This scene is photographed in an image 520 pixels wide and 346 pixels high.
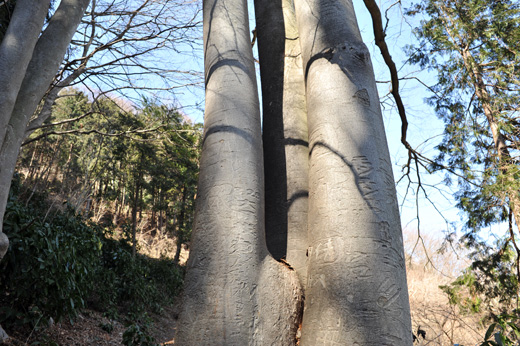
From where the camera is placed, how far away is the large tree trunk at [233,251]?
4.38 ft

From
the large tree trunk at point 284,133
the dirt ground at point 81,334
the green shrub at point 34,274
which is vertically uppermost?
the large tree trunk at point 284,133

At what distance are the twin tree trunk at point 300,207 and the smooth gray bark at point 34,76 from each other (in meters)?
0.88

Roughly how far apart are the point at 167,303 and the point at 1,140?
29.6 ft

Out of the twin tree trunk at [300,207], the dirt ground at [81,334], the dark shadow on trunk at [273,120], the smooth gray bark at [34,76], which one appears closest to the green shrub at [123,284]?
the dirt ground at [81,334]

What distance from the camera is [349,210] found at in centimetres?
145

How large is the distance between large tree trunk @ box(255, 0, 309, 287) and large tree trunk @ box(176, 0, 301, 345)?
274 mm

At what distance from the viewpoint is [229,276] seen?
138 centimetres

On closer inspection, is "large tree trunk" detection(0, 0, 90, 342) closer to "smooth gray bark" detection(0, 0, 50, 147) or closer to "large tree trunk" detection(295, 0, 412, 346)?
"smooth gray bark" detection(0, 0, 50, 147)

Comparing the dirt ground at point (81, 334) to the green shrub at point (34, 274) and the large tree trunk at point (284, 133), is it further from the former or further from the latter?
the large tree trunk at point (284, 133)

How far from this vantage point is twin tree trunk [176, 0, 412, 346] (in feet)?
Answer: 4.32

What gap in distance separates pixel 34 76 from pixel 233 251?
1.57 meters

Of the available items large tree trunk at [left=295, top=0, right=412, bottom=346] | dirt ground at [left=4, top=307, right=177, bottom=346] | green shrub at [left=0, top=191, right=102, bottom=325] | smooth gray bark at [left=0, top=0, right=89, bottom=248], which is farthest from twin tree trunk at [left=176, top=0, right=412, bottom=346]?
green shrub at [left=0, top=191, right=102, bottom=325]

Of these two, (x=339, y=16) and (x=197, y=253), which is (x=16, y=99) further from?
(x=339, y=16)

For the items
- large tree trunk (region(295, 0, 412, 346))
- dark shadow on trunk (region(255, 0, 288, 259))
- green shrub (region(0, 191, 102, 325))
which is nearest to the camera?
large tree trunk (region(295, 0, 412, 346))
